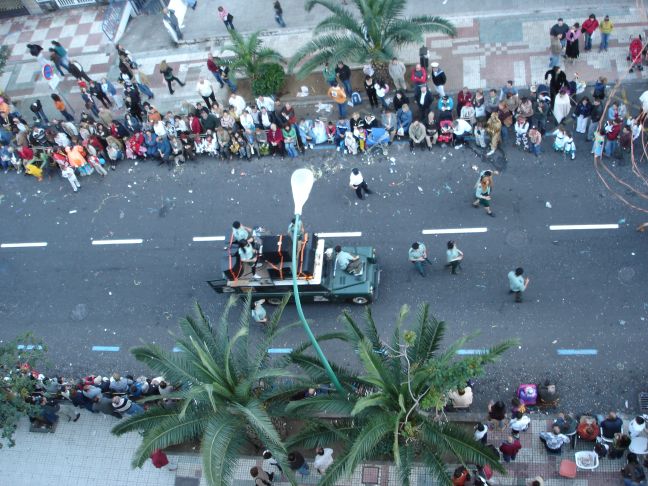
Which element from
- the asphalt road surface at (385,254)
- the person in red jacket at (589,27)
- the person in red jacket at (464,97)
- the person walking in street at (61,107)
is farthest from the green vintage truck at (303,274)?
the person in red jacket at (589,27)

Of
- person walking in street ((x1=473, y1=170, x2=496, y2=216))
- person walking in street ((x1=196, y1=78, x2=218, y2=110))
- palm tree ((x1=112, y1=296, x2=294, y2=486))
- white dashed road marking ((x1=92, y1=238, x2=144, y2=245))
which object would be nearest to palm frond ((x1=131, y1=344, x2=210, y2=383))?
palm tree ((x1=112, y1=296, x2=294, y2=486))

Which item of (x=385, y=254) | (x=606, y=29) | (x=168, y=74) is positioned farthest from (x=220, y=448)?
(x=606, y=29)

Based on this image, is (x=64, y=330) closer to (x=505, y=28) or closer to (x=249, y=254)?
(x=249, y=254)

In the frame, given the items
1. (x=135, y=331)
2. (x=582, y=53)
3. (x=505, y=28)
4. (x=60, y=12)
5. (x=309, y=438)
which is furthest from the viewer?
(x=60, y=12)

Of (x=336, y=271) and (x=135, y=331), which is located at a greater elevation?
(x=336, y=271)

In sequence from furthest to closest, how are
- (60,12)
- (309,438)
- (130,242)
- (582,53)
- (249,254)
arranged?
(60,12) → (582,53) → (130,242) → (249,254) → (309,438)

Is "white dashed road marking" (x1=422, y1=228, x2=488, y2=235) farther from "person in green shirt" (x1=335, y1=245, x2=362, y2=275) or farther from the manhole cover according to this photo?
the manhole cover

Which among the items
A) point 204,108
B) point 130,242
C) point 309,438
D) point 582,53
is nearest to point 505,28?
point 582,53
